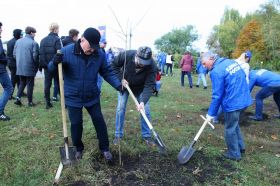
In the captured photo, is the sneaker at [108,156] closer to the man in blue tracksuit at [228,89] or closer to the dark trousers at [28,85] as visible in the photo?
the man in blue tracksuit at [228,89]

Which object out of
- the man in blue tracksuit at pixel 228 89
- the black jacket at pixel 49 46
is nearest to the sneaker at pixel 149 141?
the man in blue tracksuit at pixel 228 89

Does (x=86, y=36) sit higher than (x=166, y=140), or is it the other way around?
(x=86, y=36)

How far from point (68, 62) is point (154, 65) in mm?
1615

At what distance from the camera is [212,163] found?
4.99m

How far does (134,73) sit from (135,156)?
1.35 m

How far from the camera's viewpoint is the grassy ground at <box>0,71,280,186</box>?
435cm

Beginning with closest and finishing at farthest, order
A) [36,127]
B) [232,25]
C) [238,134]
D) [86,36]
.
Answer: [86,36]
[238,134]
[36,127]
[232,25]

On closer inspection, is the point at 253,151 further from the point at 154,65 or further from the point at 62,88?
the point at 62,88

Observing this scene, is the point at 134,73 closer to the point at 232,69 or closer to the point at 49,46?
the point at 232,69

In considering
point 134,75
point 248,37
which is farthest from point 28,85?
point 248,37

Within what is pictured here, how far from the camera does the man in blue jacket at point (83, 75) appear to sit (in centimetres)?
411

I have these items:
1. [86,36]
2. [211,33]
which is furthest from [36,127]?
[211,33]

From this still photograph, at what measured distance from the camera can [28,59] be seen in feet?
26.0

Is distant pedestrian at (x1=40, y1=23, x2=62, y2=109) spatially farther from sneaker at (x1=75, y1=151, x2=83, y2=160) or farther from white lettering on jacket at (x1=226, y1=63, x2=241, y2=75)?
white lettering on jacket at (x1=226, y1=63, x2=241, y2=75)
